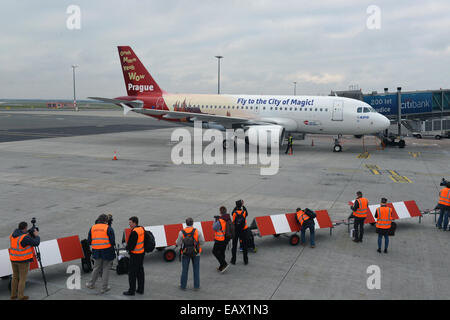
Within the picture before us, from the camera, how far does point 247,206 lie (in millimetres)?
14000

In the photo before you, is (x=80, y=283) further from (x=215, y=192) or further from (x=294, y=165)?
(x=294, y=165)

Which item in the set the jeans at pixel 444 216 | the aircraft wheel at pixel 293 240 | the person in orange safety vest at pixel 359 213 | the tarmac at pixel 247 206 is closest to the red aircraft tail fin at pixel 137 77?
the tarmac at pixel 247 206

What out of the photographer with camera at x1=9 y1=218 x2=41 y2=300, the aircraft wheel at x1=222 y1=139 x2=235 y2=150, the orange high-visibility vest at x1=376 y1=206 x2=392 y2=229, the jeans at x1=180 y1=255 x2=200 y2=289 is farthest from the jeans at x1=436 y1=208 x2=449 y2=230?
the aircraft wheel at x1=222 y1=139 x2=235 y2=150

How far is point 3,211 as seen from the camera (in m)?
12.9

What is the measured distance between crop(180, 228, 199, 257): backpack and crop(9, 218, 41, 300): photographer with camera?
297cm

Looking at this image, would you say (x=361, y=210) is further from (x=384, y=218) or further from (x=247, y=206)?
(x=247, y=206)

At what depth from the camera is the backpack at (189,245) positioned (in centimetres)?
786

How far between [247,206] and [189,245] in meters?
6.34

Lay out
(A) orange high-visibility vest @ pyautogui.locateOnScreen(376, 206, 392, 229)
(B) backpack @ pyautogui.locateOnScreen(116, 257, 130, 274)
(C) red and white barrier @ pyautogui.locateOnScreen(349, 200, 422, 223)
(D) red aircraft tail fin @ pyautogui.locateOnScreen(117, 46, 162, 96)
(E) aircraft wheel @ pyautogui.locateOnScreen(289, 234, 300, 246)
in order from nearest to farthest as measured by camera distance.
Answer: (B) backpack @ pyautogui.locateOnScreen(116, 257, 130, 274), (A) orange high-visibility vest @ pyautogui.locateOnScreen(376, 206, 392, 229), (E) aircraft wheel @ pyautogui.locateOnScreen(289, 234, 300, 246), (C) red and white barrier @ pyautogui.locateOnScreen(349, 200, 422, 223), (D) red aircraft tail fin @ pyautogui.locateOnScreen(117, 46, 162, 96)

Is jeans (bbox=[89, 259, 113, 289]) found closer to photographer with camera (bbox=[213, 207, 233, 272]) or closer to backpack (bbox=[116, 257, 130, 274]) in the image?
backpack (bbox=[116, 257, 130, 274])

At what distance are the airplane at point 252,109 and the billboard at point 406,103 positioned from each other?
7.25 meters

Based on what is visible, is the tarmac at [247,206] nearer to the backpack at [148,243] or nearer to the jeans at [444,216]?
the jeans at [444,216]

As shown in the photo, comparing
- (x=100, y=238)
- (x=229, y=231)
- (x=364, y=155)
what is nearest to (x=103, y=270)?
(x=100, y=238)

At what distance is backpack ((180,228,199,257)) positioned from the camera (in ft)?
25.8
